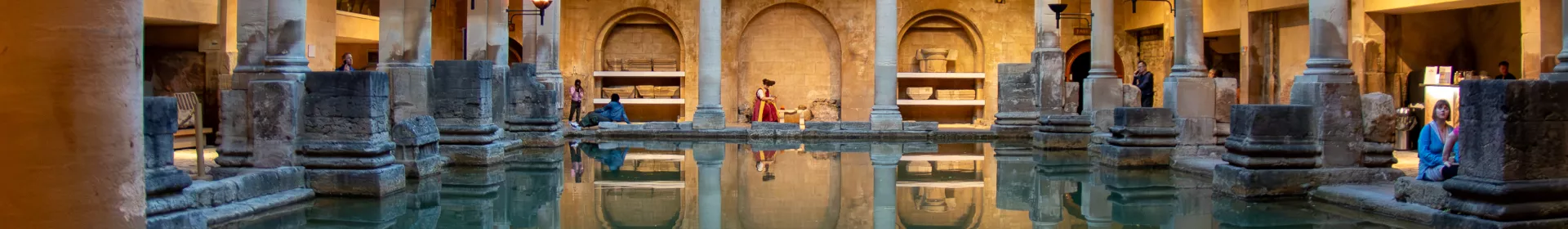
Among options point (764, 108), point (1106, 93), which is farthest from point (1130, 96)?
point (764, 108)

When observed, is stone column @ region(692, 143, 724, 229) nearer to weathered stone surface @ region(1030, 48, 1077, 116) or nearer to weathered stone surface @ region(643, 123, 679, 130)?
weathered stone surface @ region(643, 123, 679, 130)

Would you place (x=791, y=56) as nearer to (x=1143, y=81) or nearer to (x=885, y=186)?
(x=1143, y=81)

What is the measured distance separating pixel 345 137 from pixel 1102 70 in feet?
35.6

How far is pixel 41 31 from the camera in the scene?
3064 mm

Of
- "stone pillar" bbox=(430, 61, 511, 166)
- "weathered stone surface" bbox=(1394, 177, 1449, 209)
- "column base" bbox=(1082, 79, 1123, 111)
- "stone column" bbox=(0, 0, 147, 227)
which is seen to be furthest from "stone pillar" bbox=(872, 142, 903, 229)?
"stone column" bbox=(0, 0, 147, 227)

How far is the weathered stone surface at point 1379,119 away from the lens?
35.8 ft

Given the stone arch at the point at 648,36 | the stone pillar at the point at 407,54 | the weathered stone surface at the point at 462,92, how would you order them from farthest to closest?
the stone arch at the point at 648,36 → the stone pillar at the point at 407,54 → the weathered stone surface at the point at 462,92

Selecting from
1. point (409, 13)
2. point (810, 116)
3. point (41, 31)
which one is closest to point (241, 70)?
point (409, 13)

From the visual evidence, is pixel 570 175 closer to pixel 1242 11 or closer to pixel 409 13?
pixel 409 13

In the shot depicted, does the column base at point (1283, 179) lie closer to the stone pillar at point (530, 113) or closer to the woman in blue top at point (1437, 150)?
the woman in blue top at point (1437, 150)

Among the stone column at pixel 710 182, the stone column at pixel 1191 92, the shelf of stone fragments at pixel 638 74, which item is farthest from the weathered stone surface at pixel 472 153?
the shelf of stone fragments at pixel 638 74

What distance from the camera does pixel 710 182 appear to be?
11867 millimetres

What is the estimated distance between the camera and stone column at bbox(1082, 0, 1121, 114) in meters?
17.9

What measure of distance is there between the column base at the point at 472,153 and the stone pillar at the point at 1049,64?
826cm
